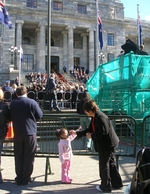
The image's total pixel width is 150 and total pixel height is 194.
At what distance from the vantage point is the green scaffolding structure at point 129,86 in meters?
9.49

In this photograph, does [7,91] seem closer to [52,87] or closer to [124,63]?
[52,87]

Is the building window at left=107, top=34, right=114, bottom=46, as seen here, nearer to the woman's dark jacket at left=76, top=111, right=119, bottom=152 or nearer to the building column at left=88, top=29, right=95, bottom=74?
the building column at left=88, top=29, right=95, bottom=74

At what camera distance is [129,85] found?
9.55 m

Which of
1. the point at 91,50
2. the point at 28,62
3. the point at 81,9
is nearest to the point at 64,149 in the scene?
the point at 28,62

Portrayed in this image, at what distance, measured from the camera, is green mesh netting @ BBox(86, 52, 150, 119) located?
950cm

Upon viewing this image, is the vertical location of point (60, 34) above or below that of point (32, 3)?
below

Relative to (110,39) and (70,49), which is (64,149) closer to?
(70,49)

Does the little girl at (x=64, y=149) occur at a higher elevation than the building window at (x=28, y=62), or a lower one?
lower

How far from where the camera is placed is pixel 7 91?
15695mm

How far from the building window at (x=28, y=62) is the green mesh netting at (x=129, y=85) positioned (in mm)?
31768

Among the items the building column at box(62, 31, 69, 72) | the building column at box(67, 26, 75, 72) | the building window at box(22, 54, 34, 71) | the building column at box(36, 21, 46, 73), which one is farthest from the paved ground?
the building column at box(62, 31, 69, 72)

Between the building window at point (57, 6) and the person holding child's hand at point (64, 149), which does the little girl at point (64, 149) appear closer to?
the person holding child's hand at point (64, 149)

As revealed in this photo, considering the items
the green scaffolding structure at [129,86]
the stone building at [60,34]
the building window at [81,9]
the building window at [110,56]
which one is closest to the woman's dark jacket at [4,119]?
the green scaffolding structure at [129,86]

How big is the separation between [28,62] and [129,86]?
3457 centimetres
